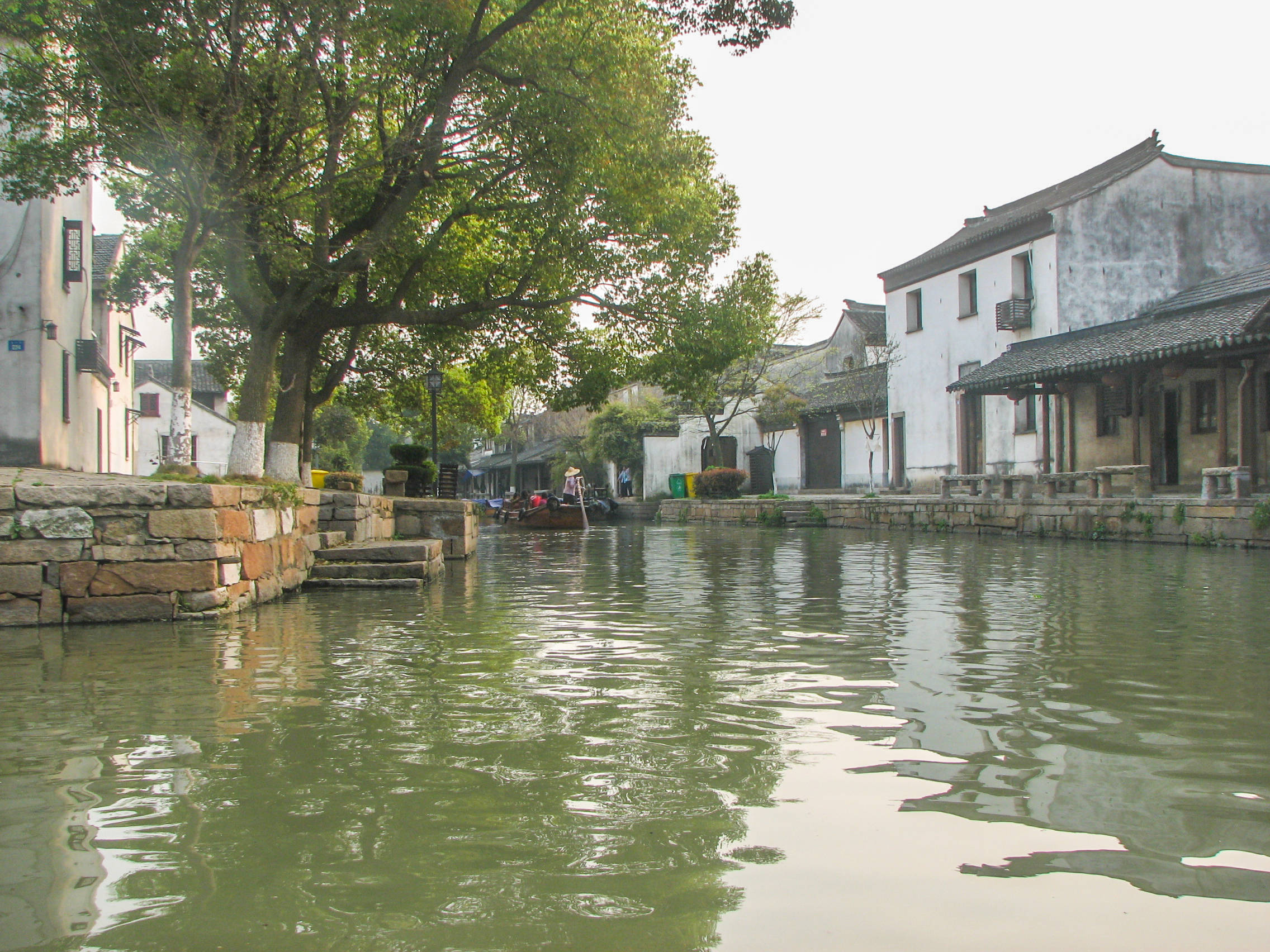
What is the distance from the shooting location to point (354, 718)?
4.07m

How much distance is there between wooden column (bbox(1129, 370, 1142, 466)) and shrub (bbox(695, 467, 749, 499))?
14009 mm

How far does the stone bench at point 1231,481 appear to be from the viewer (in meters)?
14.2

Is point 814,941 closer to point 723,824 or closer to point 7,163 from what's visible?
point 723,824

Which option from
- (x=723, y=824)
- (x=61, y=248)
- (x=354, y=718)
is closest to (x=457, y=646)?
(x=354, y=718)

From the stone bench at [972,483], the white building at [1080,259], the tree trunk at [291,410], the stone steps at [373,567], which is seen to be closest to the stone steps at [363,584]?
the stone steps at [373,567]

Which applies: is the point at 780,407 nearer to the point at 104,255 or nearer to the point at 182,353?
the point at 104,255

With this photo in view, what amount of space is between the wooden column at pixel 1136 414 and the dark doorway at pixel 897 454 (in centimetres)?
961

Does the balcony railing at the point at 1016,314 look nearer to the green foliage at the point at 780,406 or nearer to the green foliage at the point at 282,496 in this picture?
the green foliage at the point at 780,406

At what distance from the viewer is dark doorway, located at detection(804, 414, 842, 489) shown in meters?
32.2

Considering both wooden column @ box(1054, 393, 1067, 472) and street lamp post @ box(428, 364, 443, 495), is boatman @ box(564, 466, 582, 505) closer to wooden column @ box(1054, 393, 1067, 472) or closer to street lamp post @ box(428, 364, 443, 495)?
street lamp post @ box(428, 364, 443, 495)

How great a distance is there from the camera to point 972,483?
67.2ft

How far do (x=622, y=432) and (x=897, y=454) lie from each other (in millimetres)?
11752

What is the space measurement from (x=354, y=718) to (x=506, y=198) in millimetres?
12177

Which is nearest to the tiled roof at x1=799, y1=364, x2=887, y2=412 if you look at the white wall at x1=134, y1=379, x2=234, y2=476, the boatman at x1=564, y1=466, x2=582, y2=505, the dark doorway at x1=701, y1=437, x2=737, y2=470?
the dark doorway at x1=701, y1=437, x2=737, y2=470
